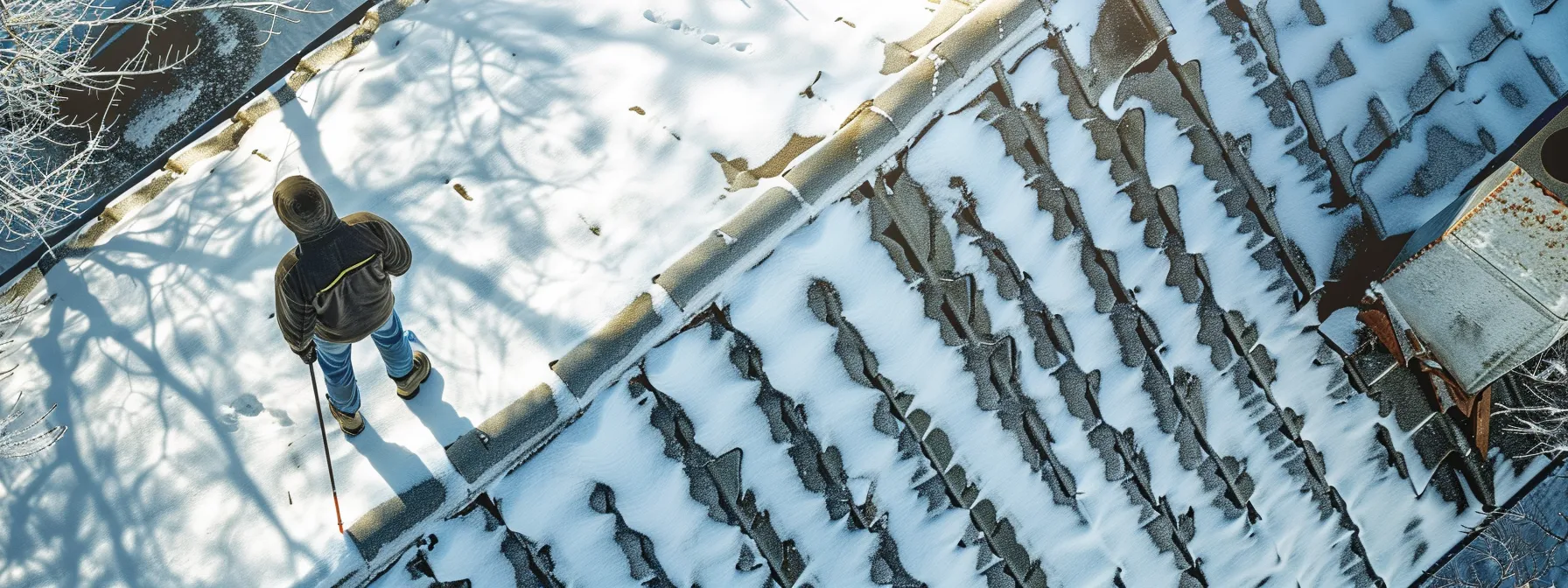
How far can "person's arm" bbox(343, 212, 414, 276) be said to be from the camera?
3.54 metres

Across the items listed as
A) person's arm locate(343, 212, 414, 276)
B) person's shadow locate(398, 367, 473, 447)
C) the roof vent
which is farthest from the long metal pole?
the roof vent

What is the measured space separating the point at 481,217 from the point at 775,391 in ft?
5.66

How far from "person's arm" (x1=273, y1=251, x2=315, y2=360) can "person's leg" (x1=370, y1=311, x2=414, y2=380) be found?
26 cm

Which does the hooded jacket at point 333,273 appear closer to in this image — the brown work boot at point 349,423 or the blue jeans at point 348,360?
the blue jeans at point 348,360

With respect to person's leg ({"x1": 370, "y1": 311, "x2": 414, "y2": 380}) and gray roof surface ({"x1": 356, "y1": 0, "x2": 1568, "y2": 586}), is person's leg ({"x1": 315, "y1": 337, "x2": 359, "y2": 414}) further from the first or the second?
gray roof surface ({"x1": 356, "y1": 0, "x2": 1568, "y2": 586})

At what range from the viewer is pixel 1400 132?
4.45 metres

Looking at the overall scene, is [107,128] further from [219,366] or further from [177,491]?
[177,491]

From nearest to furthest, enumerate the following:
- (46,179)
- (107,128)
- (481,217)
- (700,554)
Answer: (700,554) → (481,217) → (46,179) → (107,128)

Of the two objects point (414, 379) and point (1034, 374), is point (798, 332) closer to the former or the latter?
point (1034, 374)

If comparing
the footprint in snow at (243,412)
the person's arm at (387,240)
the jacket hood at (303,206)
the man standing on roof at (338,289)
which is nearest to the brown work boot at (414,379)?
the man standing on roof at (338,289)

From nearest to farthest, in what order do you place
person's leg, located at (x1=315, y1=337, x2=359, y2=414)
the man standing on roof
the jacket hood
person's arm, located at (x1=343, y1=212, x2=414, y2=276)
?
the jacket hood
the man standing on roof
person's arm, located at (x1=343, y1=212, x2=414, y2=276)
person's leg, located at (x1=315, y1=337, x2=359, y2=414)

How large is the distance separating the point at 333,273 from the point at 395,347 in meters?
0.53

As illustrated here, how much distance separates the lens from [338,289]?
3473 mm

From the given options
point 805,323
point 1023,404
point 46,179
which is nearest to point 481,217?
point 805,323
